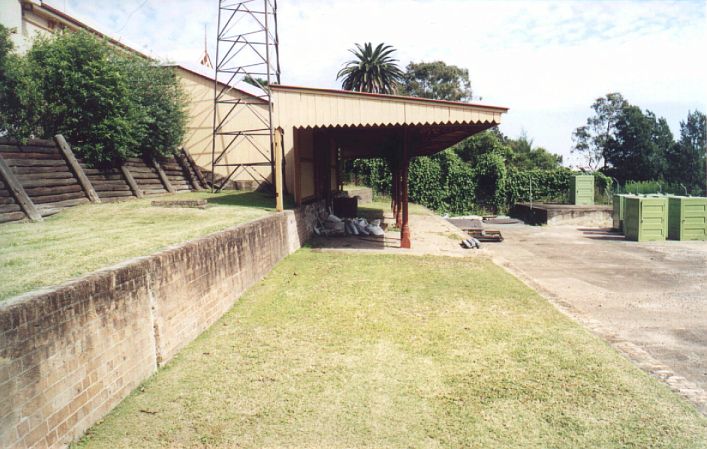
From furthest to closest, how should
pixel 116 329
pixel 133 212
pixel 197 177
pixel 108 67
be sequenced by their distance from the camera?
pixel 197 177, pixel 108 67, pixel 133 212, pixel 116 329

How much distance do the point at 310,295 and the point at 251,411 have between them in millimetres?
3129

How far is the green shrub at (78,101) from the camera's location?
34.8 feet

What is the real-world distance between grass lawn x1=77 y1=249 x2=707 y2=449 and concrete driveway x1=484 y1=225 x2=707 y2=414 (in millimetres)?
497

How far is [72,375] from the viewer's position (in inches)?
112

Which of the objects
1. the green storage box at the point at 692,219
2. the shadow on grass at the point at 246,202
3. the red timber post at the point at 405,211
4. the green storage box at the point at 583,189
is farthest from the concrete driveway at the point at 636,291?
the green storage box at the point at 583,189

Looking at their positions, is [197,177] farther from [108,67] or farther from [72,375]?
[72,375]

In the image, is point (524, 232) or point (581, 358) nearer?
point (581, 358)

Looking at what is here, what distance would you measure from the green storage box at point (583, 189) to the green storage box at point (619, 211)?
4.79 meters

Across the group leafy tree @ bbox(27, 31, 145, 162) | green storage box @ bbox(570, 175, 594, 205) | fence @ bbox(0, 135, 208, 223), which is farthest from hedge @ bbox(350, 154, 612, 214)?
leafy tree @ bbox(27, 31, 145, 162)

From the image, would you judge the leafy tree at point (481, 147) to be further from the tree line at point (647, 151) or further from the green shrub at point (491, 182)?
the tree line at point (647, 151)

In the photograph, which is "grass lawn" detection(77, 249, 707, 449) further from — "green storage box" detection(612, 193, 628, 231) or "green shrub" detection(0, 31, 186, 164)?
"green storage box" detection(612, 193, 628, 231)

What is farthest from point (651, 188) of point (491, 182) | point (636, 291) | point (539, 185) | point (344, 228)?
point (344, 228)

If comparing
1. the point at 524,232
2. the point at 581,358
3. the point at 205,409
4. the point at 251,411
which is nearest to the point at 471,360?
the point at 581,358

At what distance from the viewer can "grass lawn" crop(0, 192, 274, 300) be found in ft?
11.9
